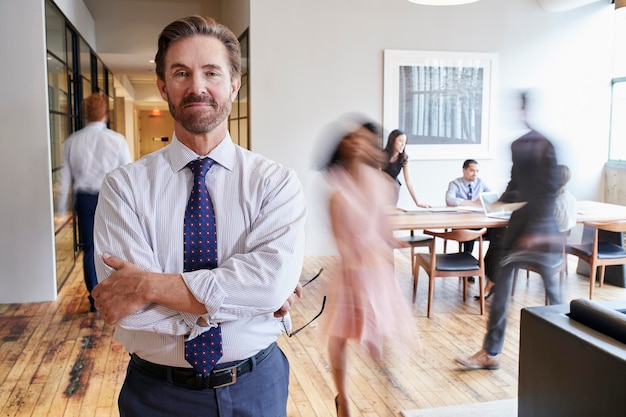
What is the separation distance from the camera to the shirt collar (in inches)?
60.8

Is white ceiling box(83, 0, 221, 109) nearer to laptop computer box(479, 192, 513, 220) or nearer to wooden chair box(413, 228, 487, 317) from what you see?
laptop computer box(479, 192, 513, 220)

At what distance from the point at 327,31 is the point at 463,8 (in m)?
1.89

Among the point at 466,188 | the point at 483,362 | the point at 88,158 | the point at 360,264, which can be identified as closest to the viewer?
the point at 360,264

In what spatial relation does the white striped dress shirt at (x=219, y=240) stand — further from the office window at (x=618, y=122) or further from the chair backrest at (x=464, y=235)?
the office window at (x=618, y=122)

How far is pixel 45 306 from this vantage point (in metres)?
5.29

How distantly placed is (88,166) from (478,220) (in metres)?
3.32

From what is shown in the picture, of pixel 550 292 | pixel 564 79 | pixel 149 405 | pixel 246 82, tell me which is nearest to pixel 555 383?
pixel 550 292

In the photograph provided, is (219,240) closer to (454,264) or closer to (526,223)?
(526,223)

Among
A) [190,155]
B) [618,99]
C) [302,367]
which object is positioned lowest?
[302,367]

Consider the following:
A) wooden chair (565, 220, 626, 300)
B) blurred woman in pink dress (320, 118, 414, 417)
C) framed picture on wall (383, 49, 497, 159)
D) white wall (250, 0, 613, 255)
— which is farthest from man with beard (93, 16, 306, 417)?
framed picture on wall (383, 49, 497, 159)

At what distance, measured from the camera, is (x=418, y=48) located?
7820 mm

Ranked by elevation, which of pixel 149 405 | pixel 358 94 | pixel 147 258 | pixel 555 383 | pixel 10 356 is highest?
pixel 358 94

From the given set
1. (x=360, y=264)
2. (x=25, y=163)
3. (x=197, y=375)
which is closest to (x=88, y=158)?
(x=25, y=163)

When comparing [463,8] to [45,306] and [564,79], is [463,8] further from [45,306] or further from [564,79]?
[45,306]
